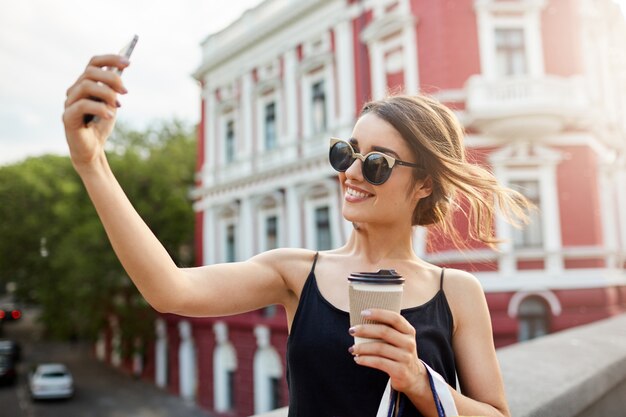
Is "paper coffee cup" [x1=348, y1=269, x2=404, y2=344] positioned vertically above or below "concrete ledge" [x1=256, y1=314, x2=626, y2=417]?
above

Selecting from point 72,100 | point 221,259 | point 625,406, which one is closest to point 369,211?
point 72,100

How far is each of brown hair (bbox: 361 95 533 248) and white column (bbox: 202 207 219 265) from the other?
670 inches

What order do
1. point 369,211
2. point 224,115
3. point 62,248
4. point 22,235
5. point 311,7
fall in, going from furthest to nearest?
point 224,115
point 62,248
point 311,7
point 22,235
point 369,211

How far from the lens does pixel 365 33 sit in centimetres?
1246

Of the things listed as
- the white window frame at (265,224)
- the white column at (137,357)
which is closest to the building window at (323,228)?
the white window frame at (265,224)

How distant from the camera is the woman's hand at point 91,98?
1.03 m

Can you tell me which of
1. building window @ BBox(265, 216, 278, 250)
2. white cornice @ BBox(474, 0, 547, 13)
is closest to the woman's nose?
white cornice @ BBox(474, 0, 547, 13)

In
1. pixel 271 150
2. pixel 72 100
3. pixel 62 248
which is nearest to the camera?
pixel 72 100

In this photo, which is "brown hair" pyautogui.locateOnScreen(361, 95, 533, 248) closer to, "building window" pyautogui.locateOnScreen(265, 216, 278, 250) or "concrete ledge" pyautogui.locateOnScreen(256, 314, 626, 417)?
"concrete ledge" pyautogui.locateOnScreen(256, 314, 626, 417)

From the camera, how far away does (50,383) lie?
18250 millimetres

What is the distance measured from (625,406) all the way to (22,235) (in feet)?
40.5

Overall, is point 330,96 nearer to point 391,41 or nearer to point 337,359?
point 391,41

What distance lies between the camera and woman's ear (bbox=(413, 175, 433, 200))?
1.55 meters

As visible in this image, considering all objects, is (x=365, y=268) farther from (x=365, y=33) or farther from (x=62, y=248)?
(x=62, y=248)
